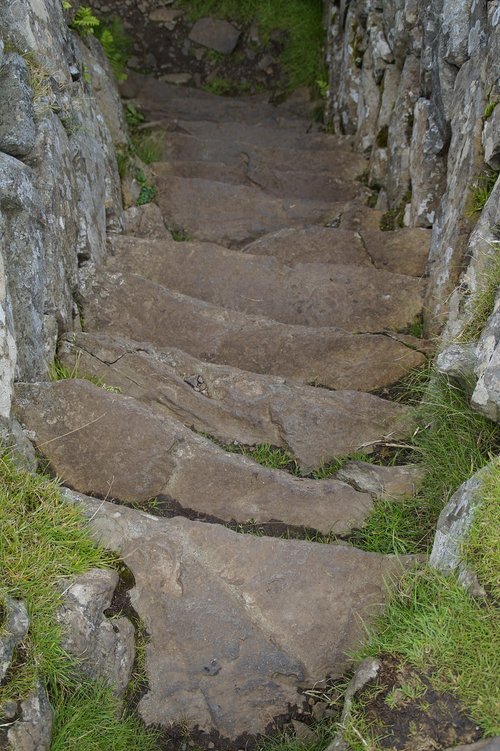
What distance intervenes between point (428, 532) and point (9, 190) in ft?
8.21

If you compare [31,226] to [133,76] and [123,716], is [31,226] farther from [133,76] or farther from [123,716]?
[133,76]

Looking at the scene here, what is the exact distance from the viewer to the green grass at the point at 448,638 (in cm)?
237

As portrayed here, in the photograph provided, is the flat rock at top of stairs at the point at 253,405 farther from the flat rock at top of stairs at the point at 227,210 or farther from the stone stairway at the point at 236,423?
the flat rock at top of stairs at the point at 227,210

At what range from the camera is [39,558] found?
2.73 meters

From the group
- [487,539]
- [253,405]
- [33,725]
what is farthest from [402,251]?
[33,725]

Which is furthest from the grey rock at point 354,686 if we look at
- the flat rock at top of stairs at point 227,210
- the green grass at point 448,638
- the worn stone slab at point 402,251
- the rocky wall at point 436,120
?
the flat rock at top of stairs at point 227,210

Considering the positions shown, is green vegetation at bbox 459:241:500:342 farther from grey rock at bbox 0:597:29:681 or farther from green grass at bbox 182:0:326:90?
green grass at bbox 182:0:326:90

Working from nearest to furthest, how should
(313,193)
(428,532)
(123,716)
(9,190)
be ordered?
(123,716)
(428,532)
(9,190)
(313,193)

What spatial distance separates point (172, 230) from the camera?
19.3 ft

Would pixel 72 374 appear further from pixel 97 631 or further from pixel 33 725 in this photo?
pixel 33 725

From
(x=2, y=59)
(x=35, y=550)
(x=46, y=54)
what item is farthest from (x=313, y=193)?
(x=35, y=550)

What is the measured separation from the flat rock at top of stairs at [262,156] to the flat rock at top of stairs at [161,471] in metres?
4.04

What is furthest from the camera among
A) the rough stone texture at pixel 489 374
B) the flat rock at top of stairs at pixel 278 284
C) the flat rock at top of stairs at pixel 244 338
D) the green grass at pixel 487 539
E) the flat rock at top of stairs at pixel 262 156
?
the flat rock at top of stairs at pixel 262 156

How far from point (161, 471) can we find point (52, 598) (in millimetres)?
836
